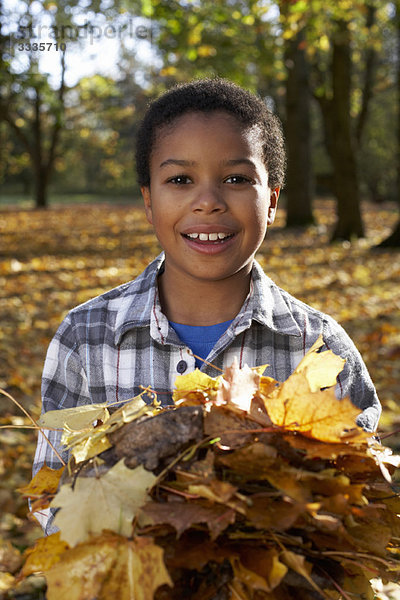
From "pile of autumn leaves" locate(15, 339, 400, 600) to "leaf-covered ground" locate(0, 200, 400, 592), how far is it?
7.26ft

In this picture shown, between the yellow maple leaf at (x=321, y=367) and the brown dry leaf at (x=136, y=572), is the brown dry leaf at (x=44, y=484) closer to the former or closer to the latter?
the brown dry leaf at (x=136, y=572)

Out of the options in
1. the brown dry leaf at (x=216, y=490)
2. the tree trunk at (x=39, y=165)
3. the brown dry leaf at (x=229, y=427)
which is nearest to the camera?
the brown dry leaf at (x=216, y=490)

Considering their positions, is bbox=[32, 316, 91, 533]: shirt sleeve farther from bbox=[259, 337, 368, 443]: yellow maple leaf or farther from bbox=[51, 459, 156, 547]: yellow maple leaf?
bbox=[259, 337, 368, 443]: yellow maple leaf

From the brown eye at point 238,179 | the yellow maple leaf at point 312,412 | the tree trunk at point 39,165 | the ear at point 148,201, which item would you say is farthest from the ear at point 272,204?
the tree trunk at point 39,165

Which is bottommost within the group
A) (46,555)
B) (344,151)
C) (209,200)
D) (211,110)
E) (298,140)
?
(46,555)

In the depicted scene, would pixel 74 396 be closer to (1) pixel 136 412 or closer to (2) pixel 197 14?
(1) pixel 136 412

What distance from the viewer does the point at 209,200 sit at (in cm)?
167

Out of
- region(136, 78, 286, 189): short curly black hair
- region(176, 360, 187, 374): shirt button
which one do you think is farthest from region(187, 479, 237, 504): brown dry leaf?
region(136, 78, 286, 189): short curly black hair

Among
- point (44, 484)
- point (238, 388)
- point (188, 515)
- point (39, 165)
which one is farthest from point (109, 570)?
point (39, 165)

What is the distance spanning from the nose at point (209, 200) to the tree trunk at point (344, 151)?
32.2 ft

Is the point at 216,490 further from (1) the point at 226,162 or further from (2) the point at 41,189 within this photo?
(2) the point at 41,189

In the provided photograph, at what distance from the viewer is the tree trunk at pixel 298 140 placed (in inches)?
Answer: 488

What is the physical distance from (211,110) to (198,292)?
1.84 feet

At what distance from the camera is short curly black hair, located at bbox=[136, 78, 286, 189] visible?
5.90 feet
